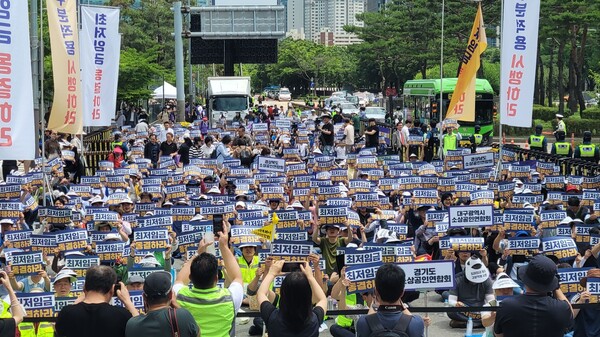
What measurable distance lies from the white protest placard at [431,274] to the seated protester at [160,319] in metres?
3.12

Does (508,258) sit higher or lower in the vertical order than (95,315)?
lower

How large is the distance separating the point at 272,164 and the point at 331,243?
26.2ft

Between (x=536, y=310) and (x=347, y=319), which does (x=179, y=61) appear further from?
(x=536, y=310)

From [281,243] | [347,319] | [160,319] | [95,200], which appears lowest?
[347,319]

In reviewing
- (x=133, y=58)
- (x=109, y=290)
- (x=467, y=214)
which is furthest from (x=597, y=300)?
(x=133, y=58)

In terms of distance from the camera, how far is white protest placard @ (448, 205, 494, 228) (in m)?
12.9

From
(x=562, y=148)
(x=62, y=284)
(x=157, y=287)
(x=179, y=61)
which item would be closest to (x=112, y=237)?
(x=62, y=284)

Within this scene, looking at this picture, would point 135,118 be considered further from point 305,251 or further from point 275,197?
point 305,251

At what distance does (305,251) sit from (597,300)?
271 centimetres

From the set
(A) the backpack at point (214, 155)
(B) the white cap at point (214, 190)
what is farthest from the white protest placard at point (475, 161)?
(B) the white cap at point (214, 190)

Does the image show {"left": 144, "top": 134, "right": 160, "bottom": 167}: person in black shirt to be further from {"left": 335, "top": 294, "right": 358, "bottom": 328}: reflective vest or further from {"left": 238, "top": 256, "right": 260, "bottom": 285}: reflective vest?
{"left": 335, "top": 294, "right": 358, "bottom": 328}: reflective vest

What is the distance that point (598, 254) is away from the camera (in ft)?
37.3

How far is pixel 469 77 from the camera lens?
2358 centimetres

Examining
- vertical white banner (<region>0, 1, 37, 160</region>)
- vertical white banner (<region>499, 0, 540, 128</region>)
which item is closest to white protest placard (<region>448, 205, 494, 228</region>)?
vertical white banner (<region>0, 1, 37, 160</region>)
